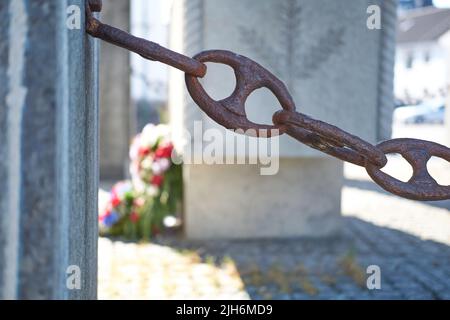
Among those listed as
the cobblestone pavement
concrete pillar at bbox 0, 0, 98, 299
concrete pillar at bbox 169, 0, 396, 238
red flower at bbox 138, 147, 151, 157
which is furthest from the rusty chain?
red flower at bbox 138, 147, 151, 157

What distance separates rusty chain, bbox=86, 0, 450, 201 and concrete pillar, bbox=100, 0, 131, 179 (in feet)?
26.3

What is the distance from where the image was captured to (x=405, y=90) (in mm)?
33156

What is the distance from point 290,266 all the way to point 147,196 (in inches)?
70.6

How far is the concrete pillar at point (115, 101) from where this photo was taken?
9.14 metres

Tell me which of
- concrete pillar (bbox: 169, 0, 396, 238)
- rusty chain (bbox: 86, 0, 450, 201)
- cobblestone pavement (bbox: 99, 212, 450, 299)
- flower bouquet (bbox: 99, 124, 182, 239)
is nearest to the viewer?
rusty chain (bbox: 86, 0, 450, 201)

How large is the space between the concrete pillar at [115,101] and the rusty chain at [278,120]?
26.3 ft

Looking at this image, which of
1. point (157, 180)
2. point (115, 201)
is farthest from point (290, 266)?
point (115, 201)

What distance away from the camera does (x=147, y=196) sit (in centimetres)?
561

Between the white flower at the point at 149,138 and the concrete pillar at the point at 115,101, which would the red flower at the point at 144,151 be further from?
the concrete pillar at the point at 115,101

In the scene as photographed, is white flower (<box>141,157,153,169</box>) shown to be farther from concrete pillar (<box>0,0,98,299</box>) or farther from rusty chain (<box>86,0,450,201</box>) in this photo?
concrete pillar (<box>0,0,98,299</box>)

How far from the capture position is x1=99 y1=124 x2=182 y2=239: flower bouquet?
545 centimetres

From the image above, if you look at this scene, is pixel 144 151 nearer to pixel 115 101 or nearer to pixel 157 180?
pixel 157 180
